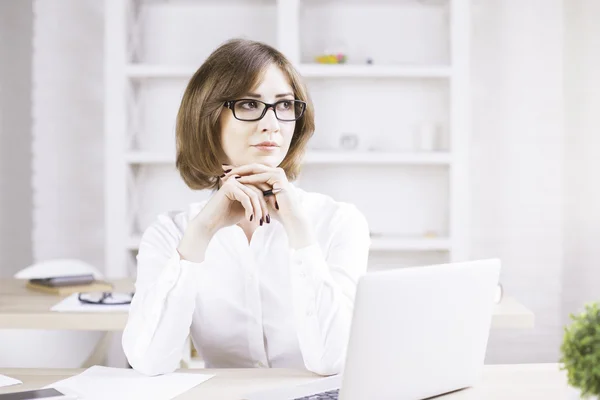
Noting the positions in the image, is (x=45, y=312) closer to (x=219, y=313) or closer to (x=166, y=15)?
(x=219, y=313)

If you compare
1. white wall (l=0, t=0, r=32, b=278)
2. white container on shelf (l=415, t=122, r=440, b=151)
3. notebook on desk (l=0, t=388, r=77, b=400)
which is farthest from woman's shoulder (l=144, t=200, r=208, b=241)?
white wall (l=0, t=0, r=32, b=278)

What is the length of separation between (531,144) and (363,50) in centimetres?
103

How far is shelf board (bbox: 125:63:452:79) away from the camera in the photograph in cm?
335

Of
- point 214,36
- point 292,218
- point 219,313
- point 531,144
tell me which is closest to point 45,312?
point 219,313

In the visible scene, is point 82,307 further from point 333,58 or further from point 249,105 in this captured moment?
point 333,58

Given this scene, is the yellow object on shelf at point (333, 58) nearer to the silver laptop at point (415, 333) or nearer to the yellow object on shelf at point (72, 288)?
the yellow object on shelf at point (72, 288)

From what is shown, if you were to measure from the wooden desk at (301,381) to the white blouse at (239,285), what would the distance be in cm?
17

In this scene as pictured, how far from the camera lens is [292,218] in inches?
60.2

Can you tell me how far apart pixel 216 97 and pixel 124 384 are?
29.1 inches

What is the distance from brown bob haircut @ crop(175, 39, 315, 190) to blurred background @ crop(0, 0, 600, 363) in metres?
1.70

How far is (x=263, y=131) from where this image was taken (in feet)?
5.49

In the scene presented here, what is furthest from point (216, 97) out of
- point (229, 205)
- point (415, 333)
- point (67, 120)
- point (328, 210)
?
point (67, 120)

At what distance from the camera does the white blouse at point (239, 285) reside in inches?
60.1

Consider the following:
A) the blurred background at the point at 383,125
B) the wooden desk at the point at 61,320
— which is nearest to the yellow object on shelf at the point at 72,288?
the wooden desk at the point at 61,320
